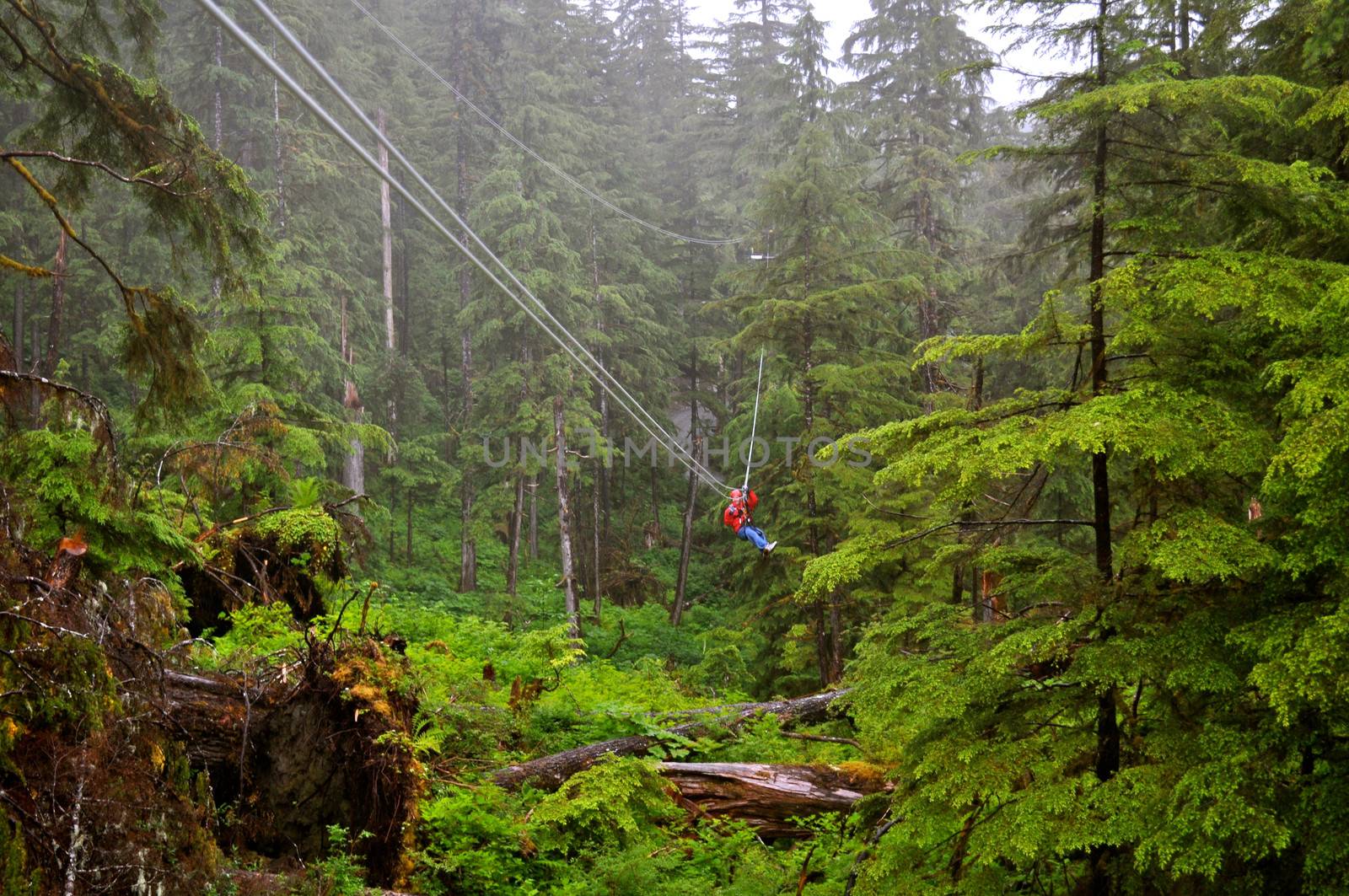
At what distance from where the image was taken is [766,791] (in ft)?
25.6

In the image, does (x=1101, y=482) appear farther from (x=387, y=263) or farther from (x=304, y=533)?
(x=387, y=263)

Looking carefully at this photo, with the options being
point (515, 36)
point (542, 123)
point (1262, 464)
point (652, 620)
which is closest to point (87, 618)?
point (1262, 464)

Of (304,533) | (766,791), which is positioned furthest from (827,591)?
(304,533)

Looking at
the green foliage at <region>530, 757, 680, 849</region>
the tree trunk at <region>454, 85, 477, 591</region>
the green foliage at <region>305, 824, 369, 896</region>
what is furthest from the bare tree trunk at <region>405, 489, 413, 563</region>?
the green foliage at <region>305, 824, 369, 896</region>

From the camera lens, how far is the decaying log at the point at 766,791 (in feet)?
25.2

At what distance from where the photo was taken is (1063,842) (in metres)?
3.58

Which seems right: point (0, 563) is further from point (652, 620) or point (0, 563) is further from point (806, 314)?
point (652, 620)

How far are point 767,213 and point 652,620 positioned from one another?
1142 centimetres

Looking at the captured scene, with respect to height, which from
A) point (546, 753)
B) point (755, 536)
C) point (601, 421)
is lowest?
point (546, 753)

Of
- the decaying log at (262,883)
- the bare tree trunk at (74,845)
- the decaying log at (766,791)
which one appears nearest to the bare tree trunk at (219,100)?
the decaying log at (766,791)

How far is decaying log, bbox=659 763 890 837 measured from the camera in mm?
7695

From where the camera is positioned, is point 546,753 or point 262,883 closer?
point 262,883

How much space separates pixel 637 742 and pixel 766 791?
4.05 feet

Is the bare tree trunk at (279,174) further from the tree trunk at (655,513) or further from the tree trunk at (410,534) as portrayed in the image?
the tree trunk at (655,513)
